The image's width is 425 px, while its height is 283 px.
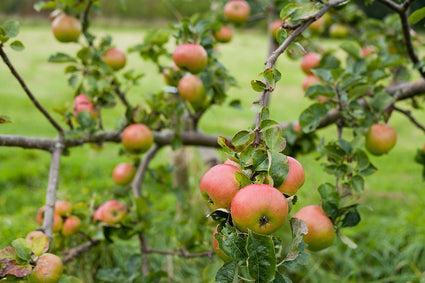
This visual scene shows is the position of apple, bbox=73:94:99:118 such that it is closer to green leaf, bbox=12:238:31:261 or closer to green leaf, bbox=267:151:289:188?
green leaf, bbox=12:238:31:261

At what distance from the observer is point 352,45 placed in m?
1.09

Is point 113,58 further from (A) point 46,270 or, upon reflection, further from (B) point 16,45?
(A) point 46,270

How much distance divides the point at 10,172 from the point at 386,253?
2183 mm

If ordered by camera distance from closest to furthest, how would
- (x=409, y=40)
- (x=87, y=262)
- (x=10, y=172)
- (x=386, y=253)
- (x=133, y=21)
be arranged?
(x=409, y=40) → (x=87, y=262) → (x=386, y=253) → (x=10, y=172) → (x=133, y=21)

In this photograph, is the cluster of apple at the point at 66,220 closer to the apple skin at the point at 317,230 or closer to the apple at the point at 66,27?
the apple at the point at 66,27

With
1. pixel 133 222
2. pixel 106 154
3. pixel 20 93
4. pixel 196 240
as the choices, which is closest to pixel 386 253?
pixel 196 240

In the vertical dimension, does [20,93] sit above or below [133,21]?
above

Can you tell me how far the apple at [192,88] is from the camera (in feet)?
3.54

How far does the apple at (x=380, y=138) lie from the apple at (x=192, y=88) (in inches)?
18.5

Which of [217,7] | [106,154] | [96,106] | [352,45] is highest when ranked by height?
[352,45]

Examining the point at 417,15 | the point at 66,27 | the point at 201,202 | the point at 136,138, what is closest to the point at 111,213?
the point at 136,138

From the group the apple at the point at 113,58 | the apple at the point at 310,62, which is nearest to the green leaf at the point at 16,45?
the apple at the point at 113,58

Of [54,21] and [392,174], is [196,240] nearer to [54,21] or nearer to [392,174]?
[54,21]

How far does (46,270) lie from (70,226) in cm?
42
